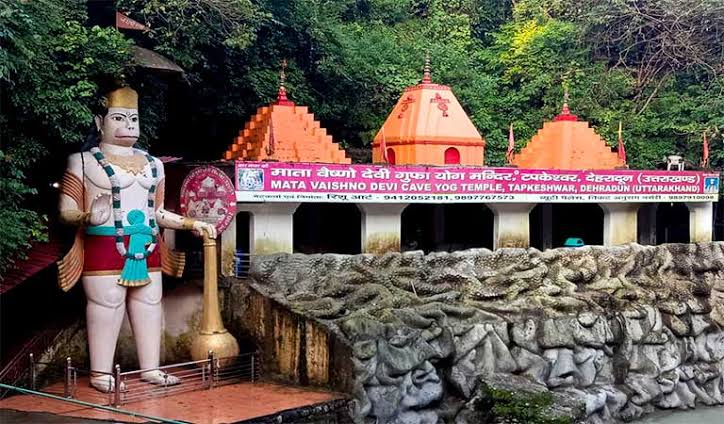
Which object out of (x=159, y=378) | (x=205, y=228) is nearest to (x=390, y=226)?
(x=205, y=228)

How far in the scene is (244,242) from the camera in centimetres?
1706

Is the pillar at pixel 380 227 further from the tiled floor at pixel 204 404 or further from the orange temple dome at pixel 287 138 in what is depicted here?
the tiled floor at pixel 204 404

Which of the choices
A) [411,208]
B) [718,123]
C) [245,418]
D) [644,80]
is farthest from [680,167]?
[245,418]

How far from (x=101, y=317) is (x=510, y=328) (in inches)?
247

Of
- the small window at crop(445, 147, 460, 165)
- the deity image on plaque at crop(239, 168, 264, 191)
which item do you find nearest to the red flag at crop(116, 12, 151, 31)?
the deity image on plaque at crop(239, 168, 264, 191)

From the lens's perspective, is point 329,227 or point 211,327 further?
point 329,227

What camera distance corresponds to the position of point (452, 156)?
18.3 m

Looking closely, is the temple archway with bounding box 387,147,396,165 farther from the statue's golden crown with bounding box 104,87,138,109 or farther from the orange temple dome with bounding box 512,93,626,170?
the statue's golden crown with bounding box 104,87,138,109

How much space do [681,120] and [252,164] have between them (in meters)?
14.7

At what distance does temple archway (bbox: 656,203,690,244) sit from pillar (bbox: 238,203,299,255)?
41.4 feet

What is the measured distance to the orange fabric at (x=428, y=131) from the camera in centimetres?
1802

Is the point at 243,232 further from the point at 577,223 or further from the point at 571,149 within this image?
the point at 577,223

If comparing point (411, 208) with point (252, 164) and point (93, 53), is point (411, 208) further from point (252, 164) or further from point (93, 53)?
point (93, 53)

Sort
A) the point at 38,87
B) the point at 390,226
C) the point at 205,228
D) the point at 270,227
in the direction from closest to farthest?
the point at 38,87 → the point at 205,228 → the point at 270,227 → the point at 390,226
